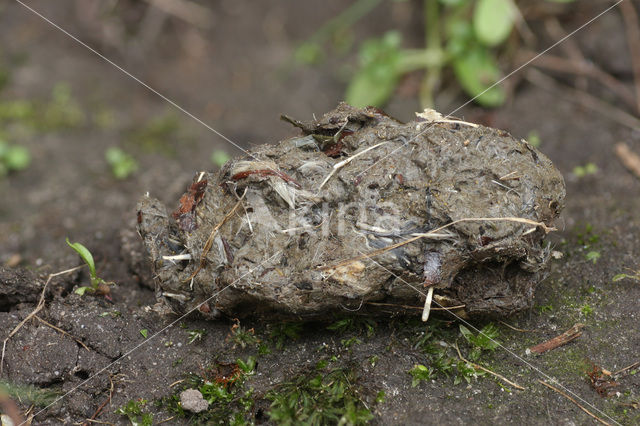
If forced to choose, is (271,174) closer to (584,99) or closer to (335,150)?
(335,150)

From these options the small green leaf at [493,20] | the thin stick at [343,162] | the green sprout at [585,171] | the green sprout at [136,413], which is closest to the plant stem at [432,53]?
the small green leaf at [493,20]

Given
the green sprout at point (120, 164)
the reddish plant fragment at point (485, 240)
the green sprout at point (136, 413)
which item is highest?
the reddish plant fragment at point (485, 240)

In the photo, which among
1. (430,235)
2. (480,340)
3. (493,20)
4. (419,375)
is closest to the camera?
(430,235)

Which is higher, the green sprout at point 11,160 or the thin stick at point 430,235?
the thin stick at point 430,235

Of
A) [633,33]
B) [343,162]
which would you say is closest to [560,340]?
[343,162]

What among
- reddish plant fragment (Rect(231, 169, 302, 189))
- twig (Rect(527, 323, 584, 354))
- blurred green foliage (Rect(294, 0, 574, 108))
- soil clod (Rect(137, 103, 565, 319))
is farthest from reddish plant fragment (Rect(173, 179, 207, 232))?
blurred green foliage (Rect(294, 0, 574, 108))

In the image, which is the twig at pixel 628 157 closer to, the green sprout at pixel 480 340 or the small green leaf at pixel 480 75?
the small green leaf at pixel 480 75

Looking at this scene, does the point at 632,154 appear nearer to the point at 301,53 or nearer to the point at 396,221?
the point at 396,221
